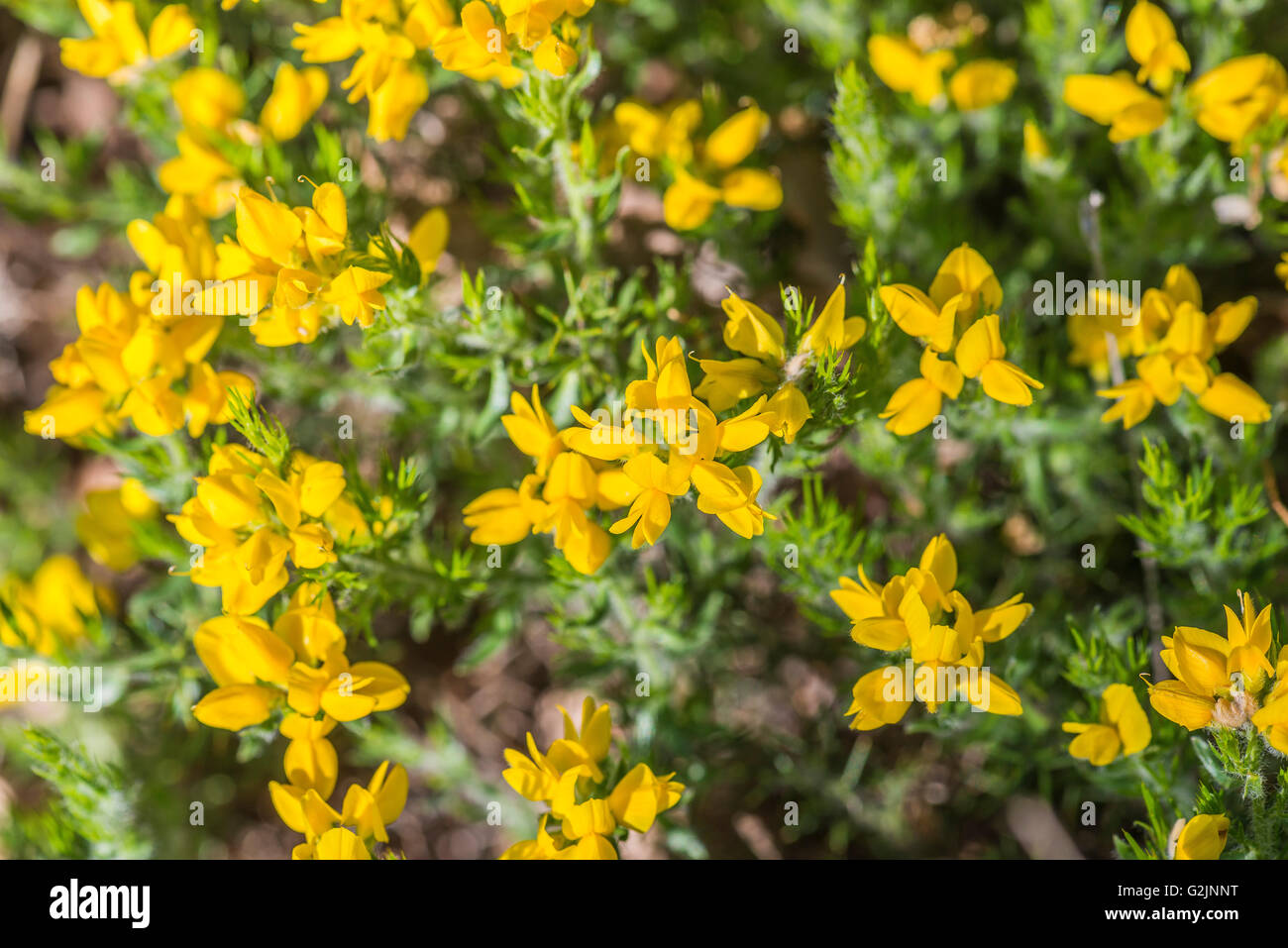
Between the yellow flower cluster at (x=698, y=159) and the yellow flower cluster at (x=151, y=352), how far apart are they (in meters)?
1.13

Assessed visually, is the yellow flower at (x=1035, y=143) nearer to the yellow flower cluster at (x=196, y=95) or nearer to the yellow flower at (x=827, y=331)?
the yellow flower at (x=827, y=331)

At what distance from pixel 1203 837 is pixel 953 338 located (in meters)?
1.14

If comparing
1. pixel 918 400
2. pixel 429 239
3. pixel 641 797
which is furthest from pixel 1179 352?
pixel 429 239

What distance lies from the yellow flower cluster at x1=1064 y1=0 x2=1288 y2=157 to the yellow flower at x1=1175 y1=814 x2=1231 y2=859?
1618mm

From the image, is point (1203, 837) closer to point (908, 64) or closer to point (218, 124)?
point (908, 64)

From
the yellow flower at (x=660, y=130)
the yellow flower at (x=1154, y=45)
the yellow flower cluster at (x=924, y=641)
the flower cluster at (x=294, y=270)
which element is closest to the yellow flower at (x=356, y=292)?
the flower cluster at (x=294, y=270)

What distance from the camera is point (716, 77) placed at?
11.0 ft

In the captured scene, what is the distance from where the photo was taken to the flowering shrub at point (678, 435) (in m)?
2.10

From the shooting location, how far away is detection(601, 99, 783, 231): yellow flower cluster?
2.56m

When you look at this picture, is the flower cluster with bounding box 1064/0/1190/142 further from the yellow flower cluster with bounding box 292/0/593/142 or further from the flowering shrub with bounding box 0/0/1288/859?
the yellow flower cluster with bounding box 292/0/593/142

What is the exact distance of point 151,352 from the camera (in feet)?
7.41

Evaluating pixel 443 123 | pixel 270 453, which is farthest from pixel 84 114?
pixel 270 453

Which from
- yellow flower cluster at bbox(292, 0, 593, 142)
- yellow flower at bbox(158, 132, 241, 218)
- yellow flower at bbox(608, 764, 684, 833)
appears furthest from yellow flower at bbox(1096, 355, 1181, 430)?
yellow flower at bbox(158, 132, 241, 218)
